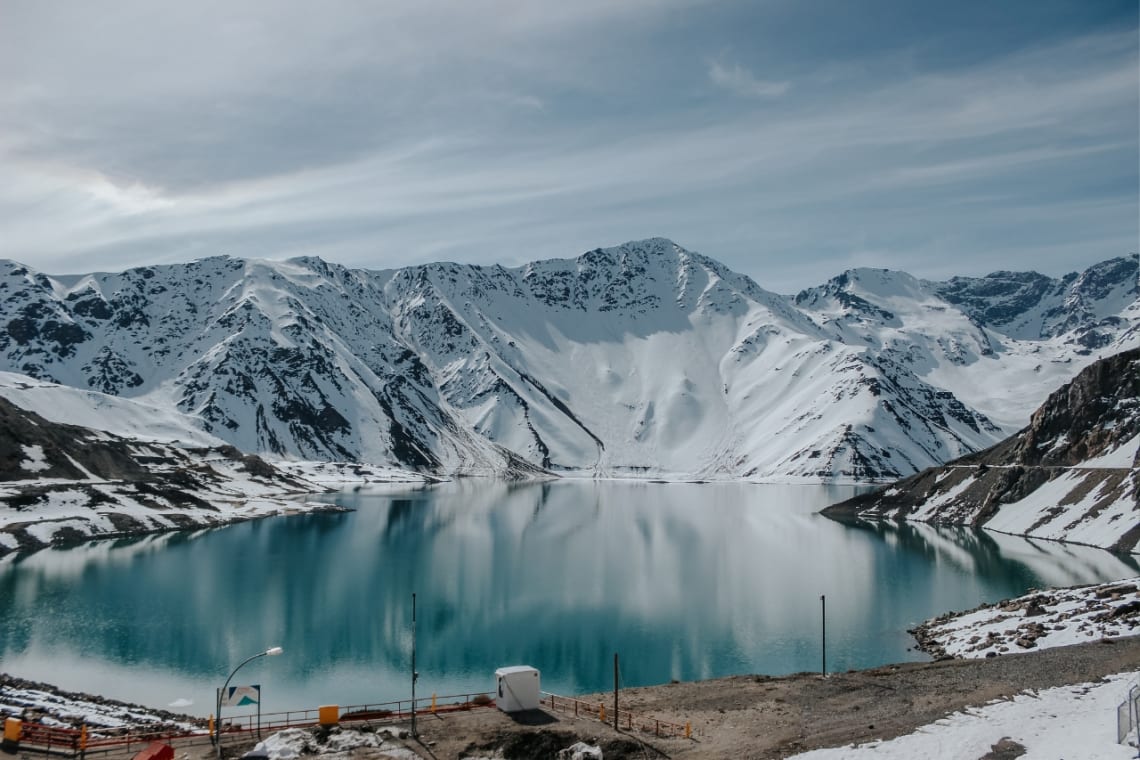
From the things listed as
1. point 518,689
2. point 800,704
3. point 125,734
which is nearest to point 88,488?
point 125,734

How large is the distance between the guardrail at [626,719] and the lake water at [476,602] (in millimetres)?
10324

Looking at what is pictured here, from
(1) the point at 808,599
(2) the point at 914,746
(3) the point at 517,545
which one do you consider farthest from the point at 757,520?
(2) the point at 914,746

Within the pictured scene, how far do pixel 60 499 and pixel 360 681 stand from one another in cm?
11008

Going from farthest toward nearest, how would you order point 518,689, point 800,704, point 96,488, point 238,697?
1. point 96,488
2. point 800,704
3. point 518,689
4. point 238,697

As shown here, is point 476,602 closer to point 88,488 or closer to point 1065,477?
point 88,488

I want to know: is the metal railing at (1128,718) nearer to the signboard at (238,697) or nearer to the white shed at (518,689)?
the white shed at (518,689)

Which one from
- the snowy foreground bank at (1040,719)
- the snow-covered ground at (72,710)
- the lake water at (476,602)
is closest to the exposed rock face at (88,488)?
the lake water at (476,602)

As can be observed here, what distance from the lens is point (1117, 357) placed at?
479ft

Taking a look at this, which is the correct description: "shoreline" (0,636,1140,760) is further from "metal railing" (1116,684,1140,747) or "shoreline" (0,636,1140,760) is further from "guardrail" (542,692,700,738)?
"metal railing" (1116,684,1140,747)

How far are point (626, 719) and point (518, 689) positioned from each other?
583 cm

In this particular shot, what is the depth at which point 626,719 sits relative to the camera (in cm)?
4200

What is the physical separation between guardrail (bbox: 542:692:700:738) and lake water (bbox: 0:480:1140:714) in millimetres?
10324

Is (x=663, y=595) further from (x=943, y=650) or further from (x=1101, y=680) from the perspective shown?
(x=1101, y=680)

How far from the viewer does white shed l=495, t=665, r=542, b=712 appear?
41.3m
